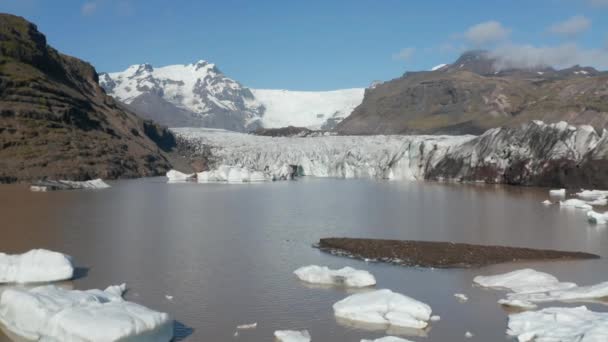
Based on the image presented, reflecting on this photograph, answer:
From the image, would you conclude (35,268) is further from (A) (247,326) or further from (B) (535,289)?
(B) (535,289)

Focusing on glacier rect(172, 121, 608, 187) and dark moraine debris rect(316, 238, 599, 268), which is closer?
dark moraine debris rect(316, 238, 599, 268)

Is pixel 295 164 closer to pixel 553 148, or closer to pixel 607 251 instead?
pixel 553 148

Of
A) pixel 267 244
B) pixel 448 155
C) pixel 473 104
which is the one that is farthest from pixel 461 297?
pixel 473 104

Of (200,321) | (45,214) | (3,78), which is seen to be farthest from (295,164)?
(200,321)

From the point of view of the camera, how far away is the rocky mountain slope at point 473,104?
358 ft

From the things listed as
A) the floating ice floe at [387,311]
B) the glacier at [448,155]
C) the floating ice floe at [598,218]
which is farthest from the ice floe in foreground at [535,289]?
the glacier at [448,155]

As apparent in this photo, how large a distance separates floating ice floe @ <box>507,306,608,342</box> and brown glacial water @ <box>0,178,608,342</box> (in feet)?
1.10

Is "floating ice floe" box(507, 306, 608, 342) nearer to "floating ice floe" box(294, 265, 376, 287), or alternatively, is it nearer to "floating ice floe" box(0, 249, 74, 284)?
"floating ice floe" box(294, 265, 376, 287)

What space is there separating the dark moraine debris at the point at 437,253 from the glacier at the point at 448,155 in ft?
89.3

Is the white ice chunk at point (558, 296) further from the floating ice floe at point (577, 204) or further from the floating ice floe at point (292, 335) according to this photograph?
the floating ice floe at point (577, 204)

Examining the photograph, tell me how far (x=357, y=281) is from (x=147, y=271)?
4.67m

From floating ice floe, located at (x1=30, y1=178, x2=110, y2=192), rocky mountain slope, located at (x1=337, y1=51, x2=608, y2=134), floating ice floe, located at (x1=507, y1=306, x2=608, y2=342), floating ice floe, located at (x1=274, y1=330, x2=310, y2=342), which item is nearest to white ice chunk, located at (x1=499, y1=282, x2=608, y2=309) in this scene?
floating ice floe, located at (x1=507, y1=306, x2=608, y2=342)

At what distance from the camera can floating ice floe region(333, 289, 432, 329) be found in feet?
32.3

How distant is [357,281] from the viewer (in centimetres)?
1230
